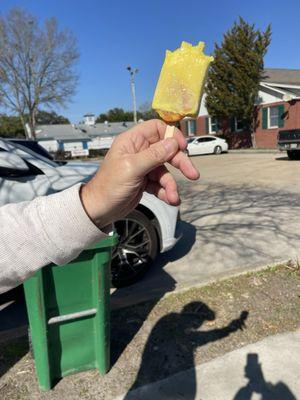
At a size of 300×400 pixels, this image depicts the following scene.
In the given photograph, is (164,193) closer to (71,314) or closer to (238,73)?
(71,314)

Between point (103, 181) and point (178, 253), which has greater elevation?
point (103, 181)

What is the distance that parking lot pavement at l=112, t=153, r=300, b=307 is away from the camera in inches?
173

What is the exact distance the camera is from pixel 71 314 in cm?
260

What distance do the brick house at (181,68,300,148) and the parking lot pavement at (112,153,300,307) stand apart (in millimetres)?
14694

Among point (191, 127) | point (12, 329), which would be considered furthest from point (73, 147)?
point (12, 329)

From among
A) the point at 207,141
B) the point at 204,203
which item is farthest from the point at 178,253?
the point at 207,141

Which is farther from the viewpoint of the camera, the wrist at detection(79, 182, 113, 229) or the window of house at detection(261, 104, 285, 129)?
the window of house at detection(261, 104, 285, 129)

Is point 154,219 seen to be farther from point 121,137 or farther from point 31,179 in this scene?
point 121,137

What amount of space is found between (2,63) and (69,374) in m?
31.0

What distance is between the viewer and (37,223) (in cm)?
106

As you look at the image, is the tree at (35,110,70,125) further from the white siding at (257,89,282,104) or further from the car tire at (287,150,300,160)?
the car tire at (287,150,300,160)

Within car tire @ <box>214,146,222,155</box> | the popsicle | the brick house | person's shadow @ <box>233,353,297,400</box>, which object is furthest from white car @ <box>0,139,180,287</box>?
car tire @ <box>214,146,222,155</box>

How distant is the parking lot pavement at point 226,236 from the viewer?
4.40 meters

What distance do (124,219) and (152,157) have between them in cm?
309
